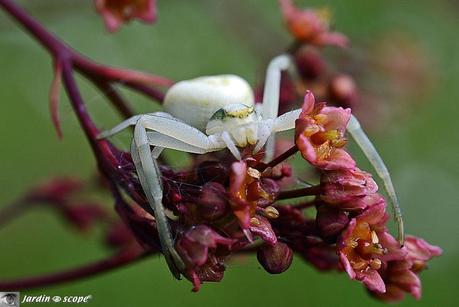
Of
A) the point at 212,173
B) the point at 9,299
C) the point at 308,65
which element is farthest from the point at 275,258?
the point at 308,65

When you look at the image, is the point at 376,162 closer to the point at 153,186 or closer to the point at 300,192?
the point at 300,192

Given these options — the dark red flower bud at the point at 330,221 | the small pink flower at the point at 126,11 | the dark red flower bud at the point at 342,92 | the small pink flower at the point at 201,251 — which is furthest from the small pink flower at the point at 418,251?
→ the small pink flower at the point at 126,11

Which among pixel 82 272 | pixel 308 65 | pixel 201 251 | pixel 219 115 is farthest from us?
pixel 308 65

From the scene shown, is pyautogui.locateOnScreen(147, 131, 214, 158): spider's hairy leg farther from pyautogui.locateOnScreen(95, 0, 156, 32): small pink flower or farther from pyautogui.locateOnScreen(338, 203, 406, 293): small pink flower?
pyautogui.locateOnScreen(95, 0, 156, 32): small pink flower

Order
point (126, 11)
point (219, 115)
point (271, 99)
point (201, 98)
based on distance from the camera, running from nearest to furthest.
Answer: point (219, 115) < point (201, 98) < point (271, 99) < point (126, 11)

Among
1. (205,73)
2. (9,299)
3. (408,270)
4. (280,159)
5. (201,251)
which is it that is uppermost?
(280,159)

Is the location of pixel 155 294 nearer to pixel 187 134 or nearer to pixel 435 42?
pixel 435 42

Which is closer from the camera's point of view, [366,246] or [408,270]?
[366,246]

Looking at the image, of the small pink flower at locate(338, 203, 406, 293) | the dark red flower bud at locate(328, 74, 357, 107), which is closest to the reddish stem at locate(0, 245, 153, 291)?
the small pink flower at locate(338, 203, 406, 293)
